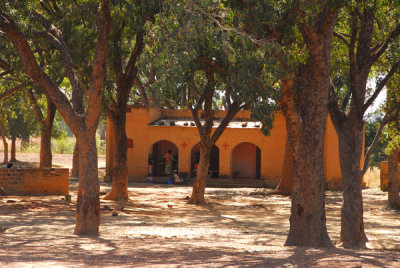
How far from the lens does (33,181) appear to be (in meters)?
18.5

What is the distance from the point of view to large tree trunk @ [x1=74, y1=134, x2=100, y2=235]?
396 inches

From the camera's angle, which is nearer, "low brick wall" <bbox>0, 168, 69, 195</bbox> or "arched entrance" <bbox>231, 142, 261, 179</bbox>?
"low brick wall" <bbox>0, 168, 69, 195</bbox>

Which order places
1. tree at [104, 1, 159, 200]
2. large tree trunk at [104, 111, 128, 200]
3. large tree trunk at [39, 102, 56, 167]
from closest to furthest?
1. tree at [104, 1, 159, 200]
2. large tree trunk at [104, 111, 128, 200]
3. large tree trunk at [39, 102, 56, 167]

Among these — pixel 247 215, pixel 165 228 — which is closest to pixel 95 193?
pixel 165 228

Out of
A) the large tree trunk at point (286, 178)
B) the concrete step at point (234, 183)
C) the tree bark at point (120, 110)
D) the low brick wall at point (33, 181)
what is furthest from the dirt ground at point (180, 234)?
the concrete step at point (234, 183)

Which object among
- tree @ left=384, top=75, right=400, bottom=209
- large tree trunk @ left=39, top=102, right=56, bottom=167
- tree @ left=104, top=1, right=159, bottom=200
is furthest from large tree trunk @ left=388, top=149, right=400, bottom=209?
large tree trunk @ left=39, top=102, right=56, bottom=167

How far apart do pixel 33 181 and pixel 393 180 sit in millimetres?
12829

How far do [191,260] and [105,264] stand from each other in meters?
1.21

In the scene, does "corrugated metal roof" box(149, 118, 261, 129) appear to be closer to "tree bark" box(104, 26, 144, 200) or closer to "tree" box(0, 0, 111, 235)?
"tree bark" box(104, 26, 144, 200)

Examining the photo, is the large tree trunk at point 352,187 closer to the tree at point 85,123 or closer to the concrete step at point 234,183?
the tree at point 85,123

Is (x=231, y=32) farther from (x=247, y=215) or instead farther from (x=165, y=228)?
(x=247, y=215)

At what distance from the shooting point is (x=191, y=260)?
286 inches

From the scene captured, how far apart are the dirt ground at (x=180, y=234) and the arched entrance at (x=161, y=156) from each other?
6191 millimetres

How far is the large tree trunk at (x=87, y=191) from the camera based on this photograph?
33.0 ft
